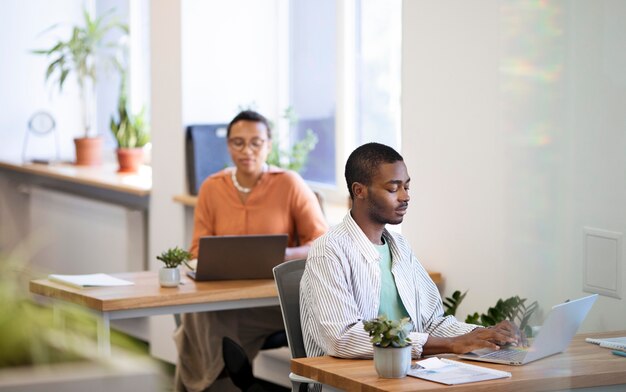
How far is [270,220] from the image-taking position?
3.90 m

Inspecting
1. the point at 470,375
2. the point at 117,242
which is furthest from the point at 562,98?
the point at 117,242

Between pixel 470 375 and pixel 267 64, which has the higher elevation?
pixel 267 64

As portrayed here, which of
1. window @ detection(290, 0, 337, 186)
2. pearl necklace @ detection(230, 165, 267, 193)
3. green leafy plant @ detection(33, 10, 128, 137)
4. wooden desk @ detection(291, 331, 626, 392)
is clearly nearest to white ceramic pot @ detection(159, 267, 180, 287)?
pearl necklace @ detection(230, 165, 267, 193)

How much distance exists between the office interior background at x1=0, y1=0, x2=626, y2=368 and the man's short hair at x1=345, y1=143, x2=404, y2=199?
9.6 inches

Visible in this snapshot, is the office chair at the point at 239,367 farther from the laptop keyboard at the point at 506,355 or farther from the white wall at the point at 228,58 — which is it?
the white wall at the point at 228,58

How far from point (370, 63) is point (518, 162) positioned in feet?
11.8

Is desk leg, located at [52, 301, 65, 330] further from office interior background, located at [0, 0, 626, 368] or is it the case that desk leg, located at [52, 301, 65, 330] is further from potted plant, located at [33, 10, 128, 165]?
potted plant, located at [33, 10, 128, 165]

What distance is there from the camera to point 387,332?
216 centimetres

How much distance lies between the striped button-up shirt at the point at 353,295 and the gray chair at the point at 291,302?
6cm

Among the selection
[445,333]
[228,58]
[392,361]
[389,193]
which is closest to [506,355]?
[392,361]

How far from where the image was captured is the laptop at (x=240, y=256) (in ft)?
11.4

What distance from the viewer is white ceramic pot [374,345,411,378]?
6.95 ft

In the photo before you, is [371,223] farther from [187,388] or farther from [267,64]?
[267,64]

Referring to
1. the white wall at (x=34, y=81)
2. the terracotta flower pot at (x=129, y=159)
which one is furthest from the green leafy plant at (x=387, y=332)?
the white wall at (x=34, y=81)
